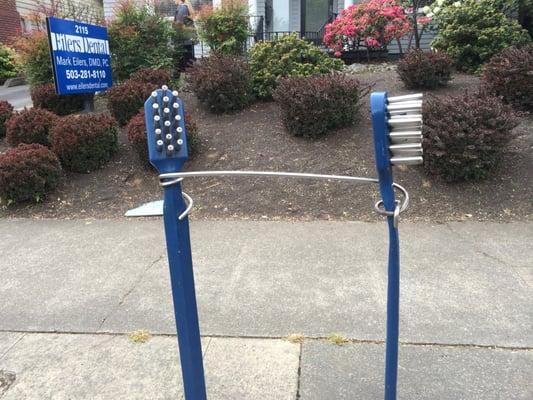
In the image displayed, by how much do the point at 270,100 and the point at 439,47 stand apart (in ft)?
12.6

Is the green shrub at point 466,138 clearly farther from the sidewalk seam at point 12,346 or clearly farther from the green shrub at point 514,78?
the sidewalk seam at point 12,346

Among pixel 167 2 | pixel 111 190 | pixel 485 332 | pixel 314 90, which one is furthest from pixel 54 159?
pixel 167 2

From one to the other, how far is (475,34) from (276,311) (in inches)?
312

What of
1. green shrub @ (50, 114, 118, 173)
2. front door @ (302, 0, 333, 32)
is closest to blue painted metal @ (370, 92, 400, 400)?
green shrub @ (50, 114, 118, 173)

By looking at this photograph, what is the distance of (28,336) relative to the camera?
3.24m

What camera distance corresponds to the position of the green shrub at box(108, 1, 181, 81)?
31.0ft

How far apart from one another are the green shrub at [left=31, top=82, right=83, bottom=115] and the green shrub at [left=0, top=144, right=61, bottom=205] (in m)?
2.91

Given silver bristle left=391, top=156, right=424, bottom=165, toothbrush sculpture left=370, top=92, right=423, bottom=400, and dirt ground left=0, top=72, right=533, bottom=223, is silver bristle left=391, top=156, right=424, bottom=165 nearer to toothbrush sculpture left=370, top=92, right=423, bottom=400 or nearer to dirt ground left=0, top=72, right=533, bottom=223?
toothbrush sculpture left=370, top=92, right=423, bottom=400

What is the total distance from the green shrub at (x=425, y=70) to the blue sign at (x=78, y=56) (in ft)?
15.9

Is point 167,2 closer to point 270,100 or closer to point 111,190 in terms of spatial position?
point 270,100

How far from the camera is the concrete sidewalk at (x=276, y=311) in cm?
269

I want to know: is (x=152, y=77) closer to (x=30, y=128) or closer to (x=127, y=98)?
(x=127, y=98)

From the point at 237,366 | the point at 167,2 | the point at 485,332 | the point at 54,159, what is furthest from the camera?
the point at 167,2

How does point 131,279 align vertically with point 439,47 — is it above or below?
below
